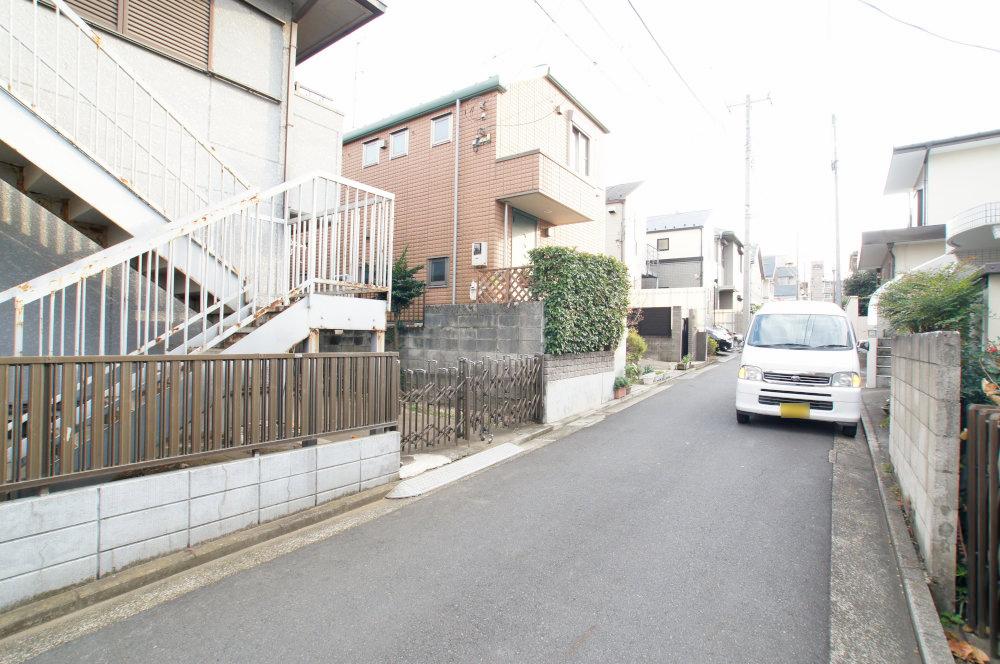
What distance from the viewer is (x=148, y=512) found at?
11.0 feet

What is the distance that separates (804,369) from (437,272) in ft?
27.2

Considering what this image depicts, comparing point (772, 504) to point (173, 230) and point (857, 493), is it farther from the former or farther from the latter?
point (173, 230)

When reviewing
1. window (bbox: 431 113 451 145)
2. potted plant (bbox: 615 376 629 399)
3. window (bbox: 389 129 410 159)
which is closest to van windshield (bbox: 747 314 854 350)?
potted plant (bbox: 615 376 629 399)

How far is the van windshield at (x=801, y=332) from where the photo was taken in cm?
810

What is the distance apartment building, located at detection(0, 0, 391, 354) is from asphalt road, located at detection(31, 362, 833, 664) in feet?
6.99

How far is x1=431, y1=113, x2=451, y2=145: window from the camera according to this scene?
12625 mm

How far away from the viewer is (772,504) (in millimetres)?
4805

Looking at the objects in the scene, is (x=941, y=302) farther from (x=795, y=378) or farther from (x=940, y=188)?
(x=940, y=188)

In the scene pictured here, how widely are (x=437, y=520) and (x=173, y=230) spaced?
342cm

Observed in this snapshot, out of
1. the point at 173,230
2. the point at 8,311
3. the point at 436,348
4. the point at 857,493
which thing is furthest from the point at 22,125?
the point at 857,493

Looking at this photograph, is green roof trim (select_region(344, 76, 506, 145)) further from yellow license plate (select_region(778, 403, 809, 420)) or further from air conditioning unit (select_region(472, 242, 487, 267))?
yellow license plate (select_region(778, 403, 809, 420))

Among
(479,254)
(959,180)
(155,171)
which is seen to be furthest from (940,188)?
(155,171)

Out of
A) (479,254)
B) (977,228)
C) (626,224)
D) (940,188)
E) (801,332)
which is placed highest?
(626,224)

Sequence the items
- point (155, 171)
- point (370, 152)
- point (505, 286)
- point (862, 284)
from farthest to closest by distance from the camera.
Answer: point (862, 284) → point (370, 152) → point (505, 286) → point (155, 171)
